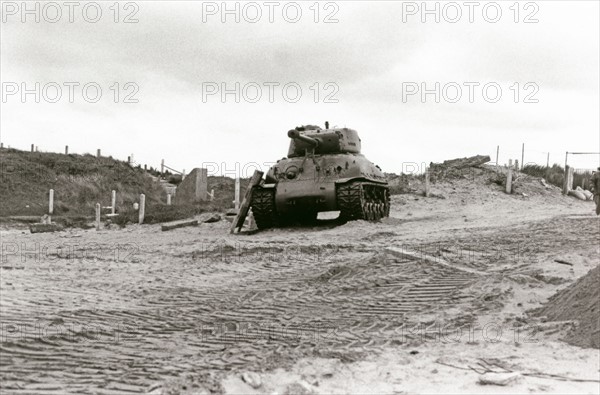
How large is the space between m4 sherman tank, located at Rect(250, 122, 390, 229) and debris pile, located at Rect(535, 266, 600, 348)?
10.3 meters

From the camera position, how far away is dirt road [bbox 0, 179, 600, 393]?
4.60 metres

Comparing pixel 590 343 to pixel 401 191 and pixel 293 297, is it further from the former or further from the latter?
pixel 401 191

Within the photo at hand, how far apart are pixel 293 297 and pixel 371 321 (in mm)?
1237

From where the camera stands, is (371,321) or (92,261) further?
(92,261)

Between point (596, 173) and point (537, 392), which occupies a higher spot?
point (596, 173)

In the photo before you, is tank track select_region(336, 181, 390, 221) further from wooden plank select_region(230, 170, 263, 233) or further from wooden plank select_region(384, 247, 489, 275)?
wooden plank select_region(384, 247, 489, 275)

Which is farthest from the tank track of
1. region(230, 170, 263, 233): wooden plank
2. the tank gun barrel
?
region(230, 170, 263, 233): wooden plank

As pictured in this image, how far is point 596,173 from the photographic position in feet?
38.4

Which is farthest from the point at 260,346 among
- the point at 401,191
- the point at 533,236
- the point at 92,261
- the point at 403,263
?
the point at 401,191

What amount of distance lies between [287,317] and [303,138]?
11.9m

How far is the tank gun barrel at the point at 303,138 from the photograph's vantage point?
17750mm

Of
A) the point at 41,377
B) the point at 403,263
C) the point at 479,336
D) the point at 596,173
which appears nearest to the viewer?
the point at 41,377

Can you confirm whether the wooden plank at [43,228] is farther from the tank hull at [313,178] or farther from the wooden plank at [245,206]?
the tank hull at [313,178]

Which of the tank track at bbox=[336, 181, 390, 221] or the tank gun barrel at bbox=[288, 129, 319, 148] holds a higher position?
the tank gun barrel at bbox=[288, 129, 319, 148]
